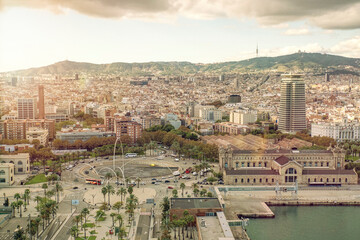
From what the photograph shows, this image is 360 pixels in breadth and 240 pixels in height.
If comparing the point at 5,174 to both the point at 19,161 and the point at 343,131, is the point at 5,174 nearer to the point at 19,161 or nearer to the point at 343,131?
the point at 19,161

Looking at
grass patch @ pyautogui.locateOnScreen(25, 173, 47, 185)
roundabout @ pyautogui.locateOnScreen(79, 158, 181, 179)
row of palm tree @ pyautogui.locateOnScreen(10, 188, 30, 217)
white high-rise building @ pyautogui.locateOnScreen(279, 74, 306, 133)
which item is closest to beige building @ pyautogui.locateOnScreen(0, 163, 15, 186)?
grass patch @ pyautogui.locateOnScreen(25, 173, 47, 185)

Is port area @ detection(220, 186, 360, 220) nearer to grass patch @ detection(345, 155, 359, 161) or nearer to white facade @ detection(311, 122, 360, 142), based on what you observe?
grass patch @ detection(345, 155, 359, 161)

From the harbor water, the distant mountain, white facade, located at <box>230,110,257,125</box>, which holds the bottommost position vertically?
the harbor water

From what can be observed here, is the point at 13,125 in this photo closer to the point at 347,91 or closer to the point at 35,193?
the point at 35,193

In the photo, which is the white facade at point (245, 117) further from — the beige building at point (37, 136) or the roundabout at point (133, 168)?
the beige building at point (37, 136)

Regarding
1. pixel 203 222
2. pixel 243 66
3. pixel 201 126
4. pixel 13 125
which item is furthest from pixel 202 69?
pixel 203 222

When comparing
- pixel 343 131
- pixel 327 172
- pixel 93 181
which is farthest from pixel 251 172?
pixel 343 131
